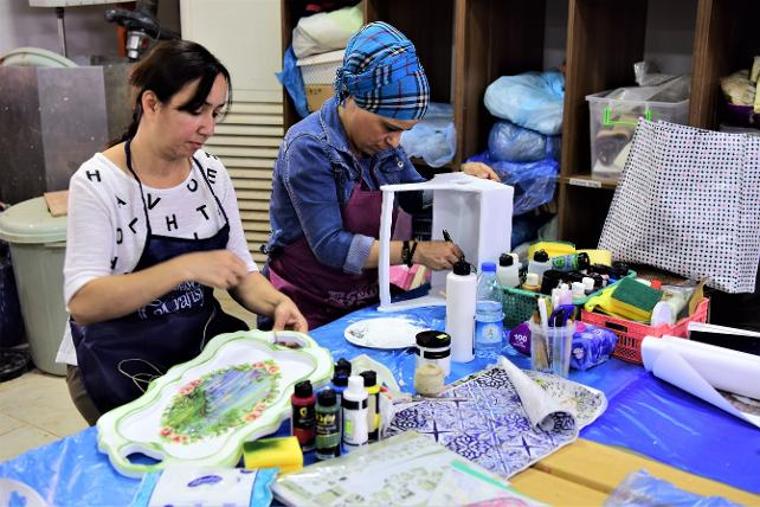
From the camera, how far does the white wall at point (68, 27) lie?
415 cm

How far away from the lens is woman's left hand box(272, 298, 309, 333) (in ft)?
6.01

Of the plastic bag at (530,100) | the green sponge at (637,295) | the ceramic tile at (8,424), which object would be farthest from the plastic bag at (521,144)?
the ceramic tile at (8,424)

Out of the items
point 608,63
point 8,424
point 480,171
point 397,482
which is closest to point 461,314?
point 397,482

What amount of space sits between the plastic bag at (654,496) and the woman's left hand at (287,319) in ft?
2.63

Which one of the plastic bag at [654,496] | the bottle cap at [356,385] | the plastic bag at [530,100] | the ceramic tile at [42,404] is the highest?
the plastic bag at [530,100]

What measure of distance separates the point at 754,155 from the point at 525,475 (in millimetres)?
1426

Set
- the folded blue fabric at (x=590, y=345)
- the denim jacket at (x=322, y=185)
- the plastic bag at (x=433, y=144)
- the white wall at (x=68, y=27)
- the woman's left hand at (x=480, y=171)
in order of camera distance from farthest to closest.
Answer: the white wall at (x=68, y=27), the plastic bag at (x=433, y=144), the woman's left hand at (x=480, y=171), the denim jacket at (x=322, y=185), the folded blue fabric at (x=590, y=345)

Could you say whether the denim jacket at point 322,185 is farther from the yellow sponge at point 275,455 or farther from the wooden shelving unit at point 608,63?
the wooden shelving unit at point 608,63

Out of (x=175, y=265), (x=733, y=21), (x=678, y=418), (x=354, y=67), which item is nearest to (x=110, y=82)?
(x=354, y=67)

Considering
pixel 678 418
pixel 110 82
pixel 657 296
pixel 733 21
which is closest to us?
pixel 678 418

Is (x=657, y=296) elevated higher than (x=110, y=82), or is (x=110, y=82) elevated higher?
(x=110, y=82)

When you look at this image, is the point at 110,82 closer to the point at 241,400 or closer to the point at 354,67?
the point at 354,67

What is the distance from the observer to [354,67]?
6.56 ft

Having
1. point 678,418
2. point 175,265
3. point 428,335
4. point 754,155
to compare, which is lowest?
point 678,418
